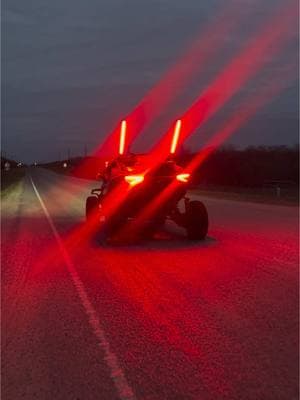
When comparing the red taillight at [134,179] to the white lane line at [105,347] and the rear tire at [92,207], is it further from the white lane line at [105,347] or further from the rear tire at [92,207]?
the white lane line at [105,347]

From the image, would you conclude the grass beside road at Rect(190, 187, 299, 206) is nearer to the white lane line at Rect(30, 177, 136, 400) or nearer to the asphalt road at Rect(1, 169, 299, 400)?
the asphalt road at Rect(1, 169, 299, 400)

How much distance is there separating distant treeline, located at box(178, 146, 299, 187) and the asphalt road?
146 feet

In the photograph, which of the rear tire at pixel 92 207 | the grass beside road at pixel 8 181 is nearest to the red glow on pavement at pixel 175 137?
the rear tire at pixel 92 207

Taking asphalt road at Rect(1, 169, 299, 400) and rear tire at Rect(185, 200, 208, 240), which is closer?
asphalt road at Rect(1, 169, 299, 400)

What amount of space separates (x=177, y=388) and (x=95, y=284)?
4.41 meters

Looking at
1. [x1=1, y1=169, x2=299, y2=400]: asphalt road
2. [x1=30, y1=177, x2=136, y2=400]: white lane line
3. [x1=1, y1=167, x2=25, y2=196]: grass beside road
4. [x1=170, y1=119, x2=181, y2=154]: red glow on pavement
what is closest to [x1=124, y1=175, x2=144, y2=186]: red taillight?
[x1=170, y1=119, x2=181, y2=154]: red glow on pavement

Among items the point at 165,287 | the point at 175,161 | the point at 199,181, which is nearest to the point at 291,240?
the point at 175,161

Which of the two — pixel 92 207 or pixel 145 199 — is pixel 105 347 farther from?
pixel 92 207

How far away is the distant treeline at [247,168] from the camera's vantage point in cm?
6256

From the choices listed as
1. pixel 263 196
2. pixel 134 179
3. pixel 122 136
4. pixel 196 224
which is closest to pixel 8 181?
pixel 263 196

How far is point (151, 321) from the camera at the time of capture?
699 cm

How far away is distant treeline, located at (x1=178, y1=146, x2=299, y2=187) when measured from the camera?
62.6 metres

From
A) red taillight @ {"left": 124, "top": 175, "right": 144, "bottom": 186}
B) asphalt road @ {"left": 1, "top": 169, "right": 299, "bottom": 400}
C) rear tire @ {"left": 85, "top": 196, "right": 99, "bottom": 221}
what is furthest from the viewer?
rear tire @ {"left": 85, "top": 196, "right": 99, "bottom": 221}

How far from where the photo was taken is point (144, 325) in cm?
684
